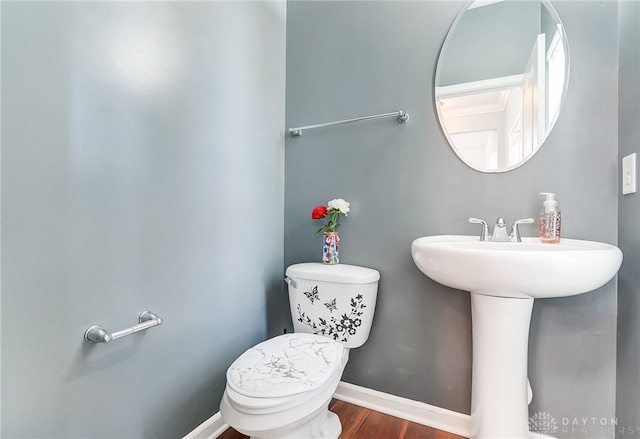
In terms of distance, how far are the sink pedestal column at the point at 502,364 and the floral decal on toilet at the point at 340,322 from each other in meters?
0.44

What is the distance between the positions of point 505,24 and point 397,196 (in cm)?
79

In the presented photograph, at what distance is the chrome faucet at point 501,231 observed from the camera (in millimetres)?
1106

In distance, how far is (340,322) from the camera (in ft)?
4.24

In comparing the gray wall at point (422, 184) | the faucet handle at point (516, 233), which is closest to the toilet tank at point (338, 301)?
the gray wall at point (422, 184)

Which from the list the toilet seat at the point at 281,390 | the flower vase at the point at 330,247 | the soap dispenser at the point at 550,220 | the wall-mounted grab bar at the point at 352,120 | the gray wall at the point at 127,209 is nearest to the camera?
the gray wall at the point at 127,209

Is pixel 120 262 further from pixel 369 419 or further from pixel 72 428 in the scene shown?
pixel 369 419

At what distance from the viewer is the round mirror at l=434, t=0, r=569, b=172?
1.14 metres

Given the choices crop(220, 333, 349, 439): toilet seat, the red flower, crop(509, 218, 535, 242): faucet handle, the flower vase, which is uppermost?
the red flower

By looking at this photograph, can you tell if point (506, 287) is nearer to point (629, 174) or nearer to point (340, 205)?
point (629, 174)

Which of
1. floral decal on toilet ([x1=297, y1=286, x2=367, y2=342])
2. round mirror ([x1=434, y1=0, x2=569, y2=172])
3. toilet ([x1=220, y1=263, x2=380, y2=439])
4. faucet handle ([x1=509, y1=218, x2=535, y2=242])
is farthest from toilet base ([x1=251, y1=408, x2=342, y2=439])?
round mirror ([x1=434, y1=0, x2=569, y2=172])

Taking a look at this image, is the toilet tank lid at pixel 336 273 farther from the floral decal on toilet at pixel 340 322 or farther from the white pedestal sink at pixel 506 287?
the white pedestal sink at pixel 506 287

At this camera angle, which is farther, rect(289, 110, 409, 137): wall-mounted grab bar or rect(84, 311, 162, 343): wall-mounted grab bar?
rect(289, 110, 409, 137): wall-mounted grab bar

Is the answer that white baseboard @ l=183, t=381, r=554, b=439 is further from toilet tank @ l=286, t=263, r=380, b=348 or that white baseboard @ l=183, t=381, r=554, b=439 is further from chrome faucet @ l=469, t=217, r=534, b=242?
chrome faucet @ l=469, t=217, r=534, b=242

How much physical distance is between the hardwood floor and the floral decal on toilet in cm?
36
